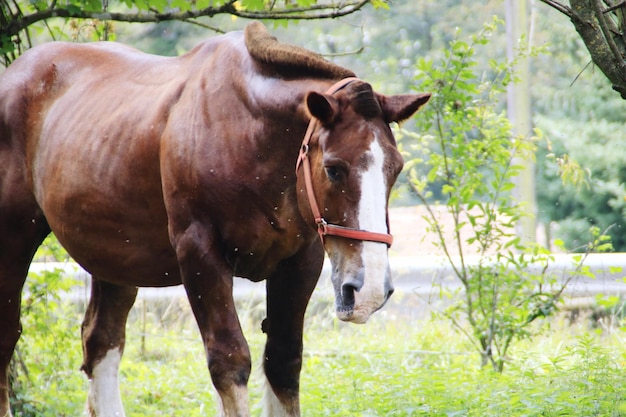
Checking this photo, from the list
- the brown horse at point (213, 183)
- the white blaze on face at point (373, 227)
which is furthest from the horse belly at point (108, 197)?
the white blaze on face at point (373, 227)

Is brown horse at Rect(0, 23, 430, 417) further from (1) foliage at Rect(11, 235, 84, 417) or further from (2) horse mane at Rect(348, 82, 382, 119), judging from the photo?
(1) foliage at Rect(11, 235, 84, 417)

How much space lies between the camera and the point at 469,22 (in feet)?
67.9

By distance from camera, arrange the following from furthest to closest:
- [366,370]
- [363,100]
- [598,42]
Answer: [366,370]
[598,42]
[363,100]

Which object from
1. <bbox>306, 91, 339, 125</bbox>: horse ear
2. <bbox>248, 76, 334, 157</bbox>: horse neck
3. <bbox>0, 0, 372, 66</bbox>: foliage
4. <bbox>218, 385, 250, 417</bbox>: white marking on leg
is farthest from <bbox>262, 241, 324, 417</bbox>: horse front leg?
<bbox>0, 0, 372, 66</bbox>: foliage

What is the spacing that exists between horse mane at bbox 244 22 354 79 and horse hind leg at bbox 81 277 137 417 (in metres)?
2.01

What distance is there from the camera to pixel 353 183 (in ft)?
11.2

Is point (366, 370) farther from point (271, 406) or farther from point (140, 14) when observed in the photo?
point (140, 14)

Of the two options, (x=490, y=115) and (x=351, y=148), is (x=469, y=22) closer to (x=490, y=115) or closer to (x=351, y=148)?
(x=490, y=115)

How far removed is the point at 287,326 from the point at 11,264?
1.78m

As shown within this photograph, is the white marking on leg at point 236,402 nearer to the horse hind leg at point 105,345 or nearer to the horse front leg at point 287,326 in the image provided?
the horse front leg at point 287,326

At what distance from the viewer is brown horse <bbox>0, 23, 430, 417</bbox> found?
3.49m

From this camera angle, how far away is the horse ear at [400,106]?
A: 3639 mm

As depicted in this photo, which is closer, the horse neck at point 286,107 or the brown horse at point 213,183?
the brown horse at point 213,183

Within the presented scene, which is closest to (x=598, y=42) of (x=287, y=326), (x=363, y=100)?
(x=363, y=100)
